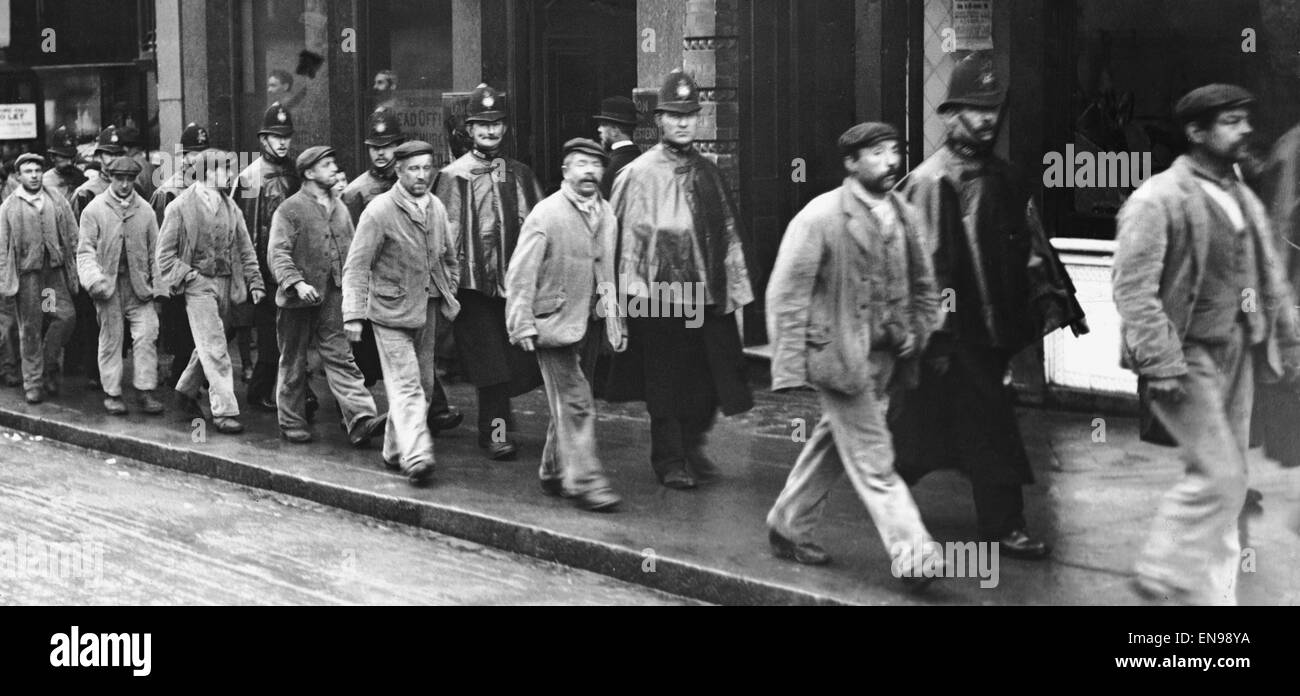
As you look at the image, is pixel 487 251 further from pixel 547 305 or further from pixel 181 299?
pixel 181 299

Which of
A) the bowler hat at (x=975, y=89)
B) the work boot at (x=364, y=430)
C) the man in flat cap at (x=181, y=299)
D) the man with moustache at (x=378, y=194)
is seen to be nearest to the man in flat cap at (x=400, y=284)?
the work boot at (x=364, y=430)

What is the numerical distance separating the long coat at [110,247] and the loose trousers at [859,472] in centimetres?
657

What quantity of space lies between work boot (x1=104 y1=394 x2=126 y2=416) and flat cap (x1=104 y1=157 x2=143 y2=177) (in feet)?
5.32

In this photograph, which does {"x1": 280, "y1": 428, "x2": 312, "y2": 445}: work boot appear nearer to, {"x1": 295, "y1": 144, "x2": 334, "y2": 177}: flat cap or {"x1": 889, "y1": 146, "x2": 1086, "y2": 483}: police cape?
{"x1": 295, "y1": 144, "x2": 334, "y2": 177}: flat cap

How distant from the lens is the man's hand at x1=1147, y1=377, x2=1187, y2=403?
254 inches

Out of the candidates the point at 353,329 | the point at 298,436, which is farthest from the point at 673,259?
the point at 298,436

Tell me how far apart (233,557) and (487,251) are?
9.52 ft

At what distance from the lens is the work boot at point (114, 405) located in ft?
41.7

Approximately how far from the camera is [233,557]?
27.5ft

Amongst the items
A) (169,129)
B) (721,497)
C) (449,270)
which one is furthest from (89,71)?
(721,497)

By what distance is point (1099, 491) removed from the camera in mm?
9008

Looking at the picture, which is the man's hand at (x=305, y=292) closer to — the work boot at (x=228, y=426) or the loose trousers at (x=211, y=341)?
the loose trousers at (x=211, y=341)

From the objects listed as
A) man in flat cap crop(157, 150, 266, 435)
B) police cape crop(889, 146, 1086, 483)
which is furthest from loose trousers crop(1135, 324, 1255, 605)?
man in flat cap crop(157, 150, 266, 435)
